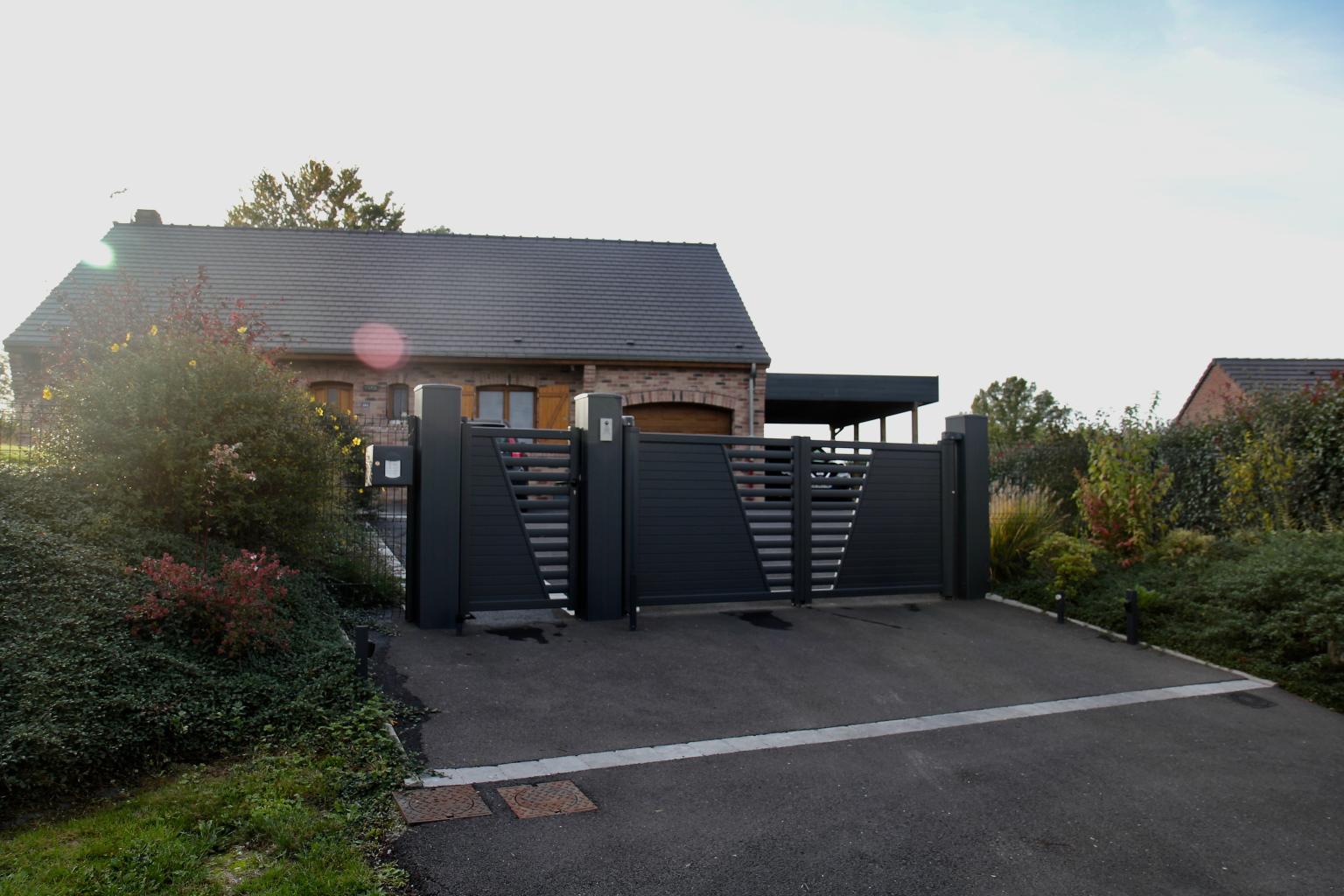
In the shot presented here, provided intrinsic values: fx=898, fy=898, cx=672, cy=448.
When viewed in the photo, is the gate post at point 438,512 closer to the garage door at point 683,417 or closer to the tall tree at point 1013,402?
the garage door at point 683,417

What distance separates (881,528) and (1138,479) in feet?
11.2

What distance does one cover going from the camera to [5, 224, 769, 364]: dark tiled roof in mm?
18797

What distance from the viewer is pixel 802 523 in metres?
9.26

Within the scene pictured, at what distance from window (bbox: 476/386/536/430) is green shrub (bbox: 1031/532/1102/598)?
37.0ft

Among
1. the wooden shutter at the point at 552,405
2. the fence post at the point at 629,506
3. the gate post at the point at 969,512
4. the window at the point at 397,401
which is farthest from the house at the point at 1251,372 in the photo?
the fence post at the point at 629,506

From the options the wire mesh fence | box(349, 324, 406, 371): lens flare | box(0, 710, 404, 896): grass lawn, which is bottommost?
box(0, 710, 404, 896): grass lawn

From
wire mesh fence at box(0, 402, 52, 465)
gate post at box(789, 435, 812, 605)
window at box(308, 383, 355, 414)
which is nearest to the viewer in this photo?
wire mesh fence at box(0, 402, 52, 465)

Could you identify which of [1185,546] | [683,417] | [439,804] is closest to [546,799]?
[439,804]

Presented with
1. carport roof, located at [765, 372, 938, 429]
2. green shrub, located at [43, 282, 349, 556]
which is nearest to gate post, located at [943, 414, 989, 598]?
green shrub, located at [43, 282, 349, 556]

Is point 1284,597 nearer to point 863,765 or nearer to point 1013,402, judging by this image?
point 863,765

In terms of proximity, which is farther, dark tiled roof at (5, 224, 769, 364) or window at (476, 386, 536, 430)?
window at (476, 386, 536, 430)

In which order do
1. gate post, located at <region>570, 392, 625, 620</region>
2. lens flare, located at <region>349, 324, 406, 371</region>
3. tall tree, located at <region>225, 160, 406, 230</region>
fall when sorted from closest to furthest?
gate post, located at <region>570, 392, 625, 620</region> < lens flare, located at <region>349, 324, 406, 371</region> < tall tree, located at <region>225, 160, 406, 230</region>

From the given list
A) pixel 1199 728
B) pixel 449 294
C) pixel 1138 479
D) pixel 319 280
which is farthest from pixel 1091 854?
pixel 319 280

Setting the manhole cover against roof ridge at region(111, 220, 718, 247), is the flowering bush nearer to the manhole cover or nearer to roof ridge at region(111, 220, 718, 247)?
the manhole cover
